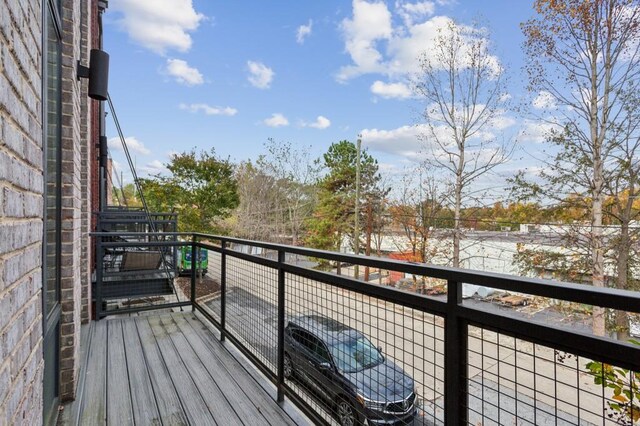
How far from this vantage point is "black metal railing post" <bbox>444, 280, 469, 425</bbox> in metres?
1.14

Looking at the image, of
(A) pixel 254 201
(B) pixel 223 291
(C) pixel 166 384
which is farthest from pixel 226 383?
(A) pixel 254 201

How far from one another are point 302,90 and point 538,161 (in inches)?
615

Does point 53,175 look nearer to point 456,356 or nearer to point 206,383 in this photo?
point 206,383

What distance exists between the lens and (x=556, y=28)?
963 cm

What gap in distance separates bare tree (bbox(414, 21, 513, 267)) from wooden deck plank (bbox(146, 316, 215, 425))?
10.7m

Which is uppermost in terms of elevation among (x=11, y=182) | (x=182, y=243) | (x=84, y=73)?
(x=84, y=73)

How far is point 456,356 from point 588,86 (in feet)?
36.7

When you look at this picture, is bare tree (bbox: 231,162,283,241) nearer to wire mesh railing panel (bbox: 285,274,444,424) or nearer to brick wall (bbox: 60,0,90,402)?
brick wall (bbox: 60,0,90,402)

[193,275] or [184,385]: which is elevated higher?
[193,275]

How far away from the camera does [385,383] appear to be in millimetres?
1527

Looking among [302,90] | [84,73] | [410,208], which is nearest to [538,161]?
[410,208]

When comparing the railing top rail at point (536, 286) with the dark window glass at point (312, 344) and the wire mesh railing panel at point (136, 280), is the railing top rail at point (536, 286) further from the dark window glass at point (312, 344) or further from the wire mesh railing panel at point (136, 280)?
the wire mesh railing panel at point (136, 280)

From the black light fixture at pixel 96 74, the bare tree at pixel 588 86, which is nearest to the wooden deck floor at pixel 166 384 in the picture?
the black light fixture at pixel 96 74

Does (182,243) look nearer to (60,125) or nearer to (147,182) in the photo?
(60,125)
